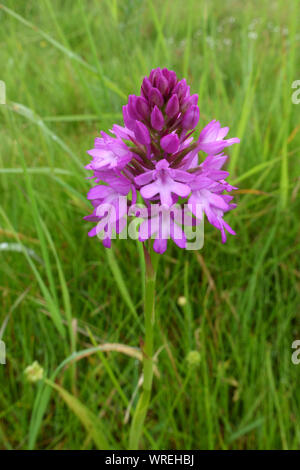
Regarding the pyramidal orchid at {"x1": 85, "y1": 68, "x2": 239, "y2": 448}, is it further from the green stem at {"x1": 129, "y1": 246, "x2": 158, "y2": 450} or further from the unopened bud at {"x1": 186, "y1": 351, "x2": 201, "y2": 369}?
the unopened bud at {"x1": 186, "y1": 351, "x2": 201, "y2": 369}

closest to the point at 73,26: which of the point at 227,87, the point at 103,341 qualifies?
the point at 227,87

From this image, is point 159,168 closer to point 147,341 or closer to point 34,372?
point 147,341

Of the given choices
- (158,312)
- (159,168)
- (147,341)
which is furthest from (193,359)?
(159,168)

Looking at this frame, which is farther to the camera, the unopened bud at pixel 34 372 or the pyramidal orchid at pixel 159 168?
the unopened bud at pixel 34 372

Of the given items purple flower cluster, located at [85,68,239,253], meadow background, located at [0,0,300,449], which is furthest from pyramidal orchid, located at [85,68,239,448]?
meadow background, located at [0,0,300,449]

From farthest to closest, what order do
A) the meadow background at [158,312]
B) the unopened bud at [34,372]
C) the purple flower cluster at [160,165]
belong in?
1. the meadow background at [158,312]
2. the unopened bud at [34,372]
3. the purple flower cluster at [160,165]

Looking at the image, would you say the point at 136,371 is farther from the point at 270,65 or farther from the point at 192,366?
the point at 270,65

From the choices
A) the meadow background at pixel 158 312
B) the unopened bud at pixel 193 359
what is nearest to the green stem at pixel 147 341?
the meadow background at pixel 158 312

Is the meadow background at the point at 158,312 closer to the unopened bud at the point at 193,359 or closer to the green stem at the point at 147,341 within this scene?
the unopened bud at the point at 193,359
